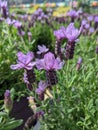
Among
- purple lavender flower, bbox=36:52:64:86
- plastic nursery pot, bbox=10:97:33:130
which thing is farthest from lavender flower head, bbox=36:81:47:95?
plastic nursery pot, bbox=10:97:33:130

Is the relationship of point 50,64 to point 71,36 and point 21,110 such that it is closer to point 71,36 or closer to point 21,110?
point 71,36

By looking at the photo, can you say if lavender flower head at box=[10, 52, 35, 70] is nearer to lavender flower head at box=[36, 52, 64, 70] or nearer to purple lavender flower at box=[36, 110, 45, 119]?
lavender flower head at box=[36, 52, 64, 70]

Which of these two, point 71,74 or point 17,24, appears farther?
point 17,24

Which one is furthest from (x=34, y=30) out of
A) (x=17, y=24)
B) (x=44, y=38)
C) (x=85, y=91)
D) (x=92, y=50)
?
(x=85, y=91)

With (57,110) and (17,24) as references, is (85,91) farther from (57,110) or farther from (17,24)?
(17,24)

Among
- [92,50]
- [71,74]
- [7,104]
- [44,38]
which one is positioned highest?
[7,104]

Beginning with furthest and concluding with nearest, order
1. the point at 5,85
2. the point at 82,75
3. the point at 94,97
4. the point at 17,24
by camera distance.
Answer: the point at 17,24
the point at 5,85
the point at 82,75
the point at 94,97

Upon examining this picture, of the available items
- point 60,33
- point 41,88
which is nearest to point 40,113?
point 41,88

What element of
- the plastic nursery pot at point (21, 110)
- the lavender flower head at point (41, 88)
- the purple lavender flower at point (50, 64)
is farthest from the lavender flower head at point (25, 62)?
the plastic nursery pot at point (21, 110)
